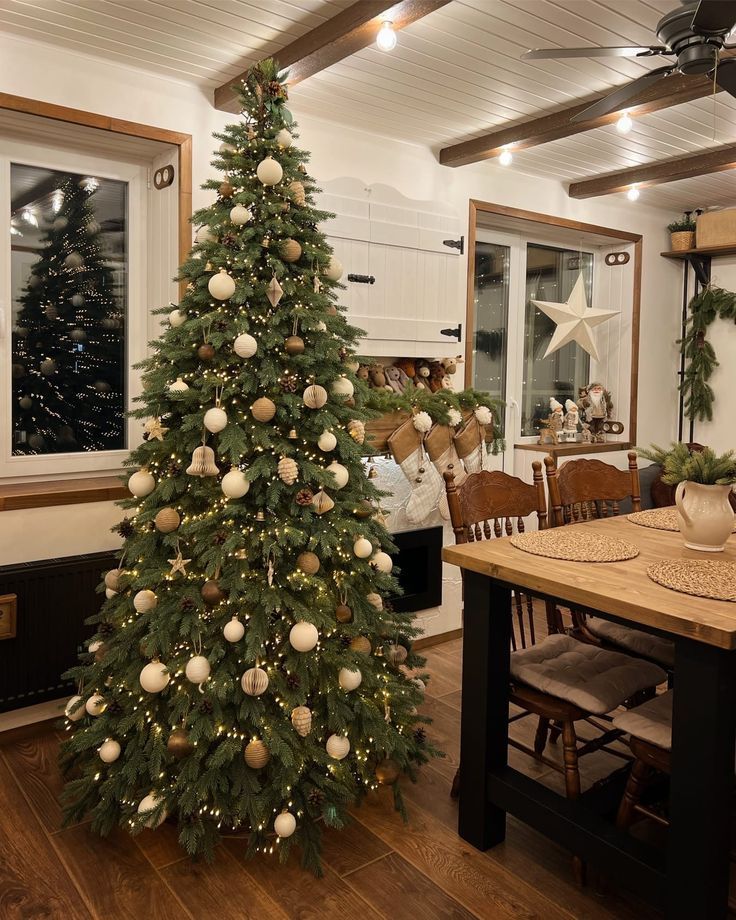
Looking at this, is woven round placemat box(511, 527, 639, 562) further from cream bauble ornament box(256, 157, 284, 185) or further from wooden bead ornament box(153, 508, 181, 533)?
cream bauble ornament box(256, 157, 284, 185)

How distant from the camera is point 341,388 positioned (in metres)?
2.20

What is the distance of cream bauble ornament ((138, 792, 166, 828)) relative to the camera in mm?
2018

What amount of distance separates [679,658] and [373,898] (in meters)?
1.00

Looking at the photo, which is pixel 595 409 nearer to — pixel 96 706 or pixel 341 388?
pixel 341 388

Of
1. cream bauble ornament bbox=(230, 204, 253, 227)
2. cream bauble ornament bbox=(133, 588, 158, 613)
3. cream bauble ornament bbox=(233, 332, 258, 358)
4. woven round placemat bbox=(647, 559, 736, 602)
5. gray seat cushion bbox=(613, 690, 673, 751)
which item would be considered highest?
cream bauble ornament bbox=(230, 204, 253, 227)

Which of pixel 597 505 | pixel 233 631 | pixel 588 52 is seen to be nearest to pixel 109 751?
pixel 233 631

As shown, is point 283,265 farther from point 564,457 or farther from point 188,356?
point 564,457

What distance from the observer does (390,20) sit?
227 cm

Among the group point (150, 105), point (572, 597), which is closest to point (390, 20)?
point (150, 105)

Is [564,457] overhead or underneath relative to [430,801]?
overhead

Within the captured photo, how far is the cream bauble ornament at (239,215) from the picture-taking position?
82.7 inches

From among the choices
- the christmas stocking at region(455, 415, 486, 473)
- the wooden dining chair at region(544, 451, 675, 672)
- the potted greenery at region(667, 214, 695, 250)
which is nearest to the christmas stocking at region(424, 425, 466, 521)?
the christmas stocking at region(455, 415, 486, 473)

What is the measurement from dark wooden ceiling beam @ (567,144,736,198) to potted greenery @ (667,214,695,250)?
0.91 metres

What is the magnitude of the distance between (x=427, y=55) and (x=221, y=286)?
1352 millimetres
